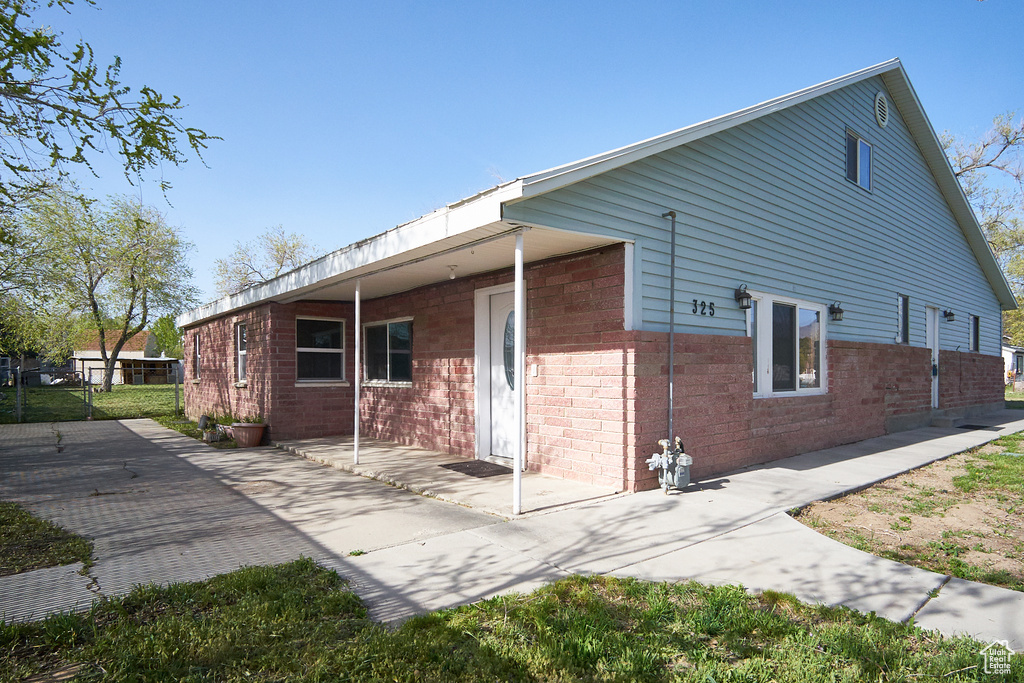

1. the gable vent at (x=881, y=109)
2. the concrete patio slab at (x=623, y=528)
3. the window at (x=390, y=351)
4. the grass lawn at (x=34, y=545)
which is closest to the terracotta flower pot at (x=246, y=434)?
the window at (x=390, y=351)

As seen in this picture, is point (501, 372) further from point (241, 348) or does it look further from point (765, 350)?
point (241, 348)

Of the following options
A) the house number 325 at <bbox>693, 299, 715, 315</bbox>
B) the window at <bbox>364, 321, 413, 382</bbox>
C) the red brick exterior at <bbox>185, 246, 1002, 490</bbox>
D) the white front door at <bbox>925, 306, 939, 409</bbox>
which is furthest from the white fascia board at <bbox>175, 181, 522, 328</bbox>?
the white front door at <bbox>925, 306, 939, 409</bbox>

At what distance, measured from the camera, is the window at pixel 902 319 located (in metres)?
11.4

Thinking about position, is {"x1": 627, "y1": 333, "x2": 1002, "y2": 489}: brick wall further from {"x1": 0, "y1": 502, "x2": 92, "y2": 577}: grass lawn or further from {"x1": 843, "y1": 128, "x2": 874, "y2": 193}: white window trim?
{"x1": 0, "y1": 502, "x2": 92, "y2": 577}: grass lawn

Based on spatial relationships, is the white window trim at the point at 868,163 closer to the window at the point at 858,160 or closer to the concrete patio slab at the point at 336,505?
the window at the point at 858,160

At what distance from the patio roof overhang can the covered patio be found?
269cm

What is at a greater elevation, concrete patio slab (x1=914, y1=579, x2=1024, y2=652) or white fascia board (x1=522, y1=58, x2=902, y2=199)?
white fascia board (x1=522, y1=58, x2=902, y2=199)

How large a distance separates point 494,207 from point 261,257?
3837cm

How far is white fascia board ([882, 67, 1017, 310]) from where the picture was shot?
1119cm

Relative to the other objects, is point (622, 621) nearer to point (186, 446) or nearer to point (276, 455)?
point (276, 455)

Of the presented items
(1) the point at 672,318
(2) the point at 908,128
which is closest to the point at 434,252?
(1) the point at 672,318

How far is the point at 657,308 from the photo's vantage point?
6.38 metres

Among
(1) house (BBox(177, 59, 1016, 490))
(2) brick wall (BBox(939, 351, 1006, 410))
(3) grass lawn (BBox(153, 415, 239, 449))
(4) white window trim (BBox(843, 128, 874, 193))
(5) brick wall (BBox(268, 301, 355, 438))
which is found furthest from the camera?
(2) brick wall (BBox(939, 351, 1006, 410))

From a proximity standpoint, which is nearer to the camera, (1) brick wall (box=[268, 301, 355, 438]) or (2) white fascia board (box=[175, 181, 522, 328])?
(2) white fascia board (box=[175, 181, 522, 328])
